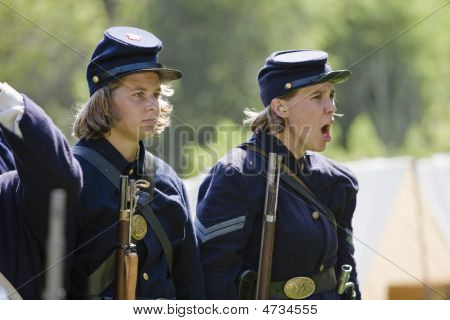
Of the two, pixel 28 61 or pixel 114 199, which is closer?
pixel 114 199

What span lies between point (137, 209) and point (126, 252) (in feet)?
0.95

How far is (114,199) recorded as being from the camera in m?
4.96

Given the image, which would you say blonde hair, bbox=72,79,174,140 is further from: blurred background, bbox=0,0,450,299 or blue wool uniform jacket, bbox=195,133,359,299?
blurred background, bbox=0,0,450,299

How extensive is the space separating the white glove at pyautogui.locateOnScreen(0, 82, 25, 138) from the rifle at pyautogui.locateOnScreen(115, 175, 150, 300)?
33.6 inches

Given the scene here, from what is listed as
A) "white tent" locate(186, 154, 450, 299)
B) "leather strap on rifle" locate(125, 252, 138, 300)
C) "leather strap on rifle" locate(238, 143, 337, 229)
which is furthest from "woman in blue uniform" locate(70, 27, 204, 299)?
"white tent" locate(186, 154, 450, 299)

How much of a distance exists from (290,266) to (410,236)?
17.8 ft

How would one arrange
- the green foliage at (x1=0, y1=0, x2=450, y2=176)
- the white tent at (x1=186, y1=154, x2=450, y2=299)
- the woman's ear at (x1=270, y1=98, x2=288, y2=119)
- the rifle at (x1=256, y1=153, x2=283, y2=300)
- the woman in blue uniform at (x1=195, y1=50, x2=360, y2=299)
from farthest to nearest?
the green foliage at (x1=0, y1=0, x2=450, y2=176)
the white tent at (x1=186, y1=154, x2=450, y2=299)
the woman's ear at (x1=270, y1=98, x2=288, y2=119)
the woman in blue uniform at (x1=195, y1=50, x2=360, y2=299)
the rifle at (x1=256, y1=153, x2=283, y2=300)

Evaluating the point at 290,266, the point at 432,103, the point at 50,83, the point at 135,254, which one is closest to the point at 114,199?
the point at 135,254

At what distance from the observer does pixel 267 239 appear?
5.33 m

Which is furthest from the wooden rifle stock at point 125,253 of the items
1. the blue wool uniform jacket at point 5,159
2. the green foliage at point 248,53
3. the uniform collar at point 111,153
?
the green foliage at point 248,53

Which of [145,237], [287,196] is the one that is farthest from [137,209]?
[287,196]

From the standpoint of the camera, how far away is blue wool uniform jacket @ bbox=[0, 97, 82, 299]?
13.6 feet

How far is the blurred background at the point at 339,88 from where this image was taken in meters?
10.6
